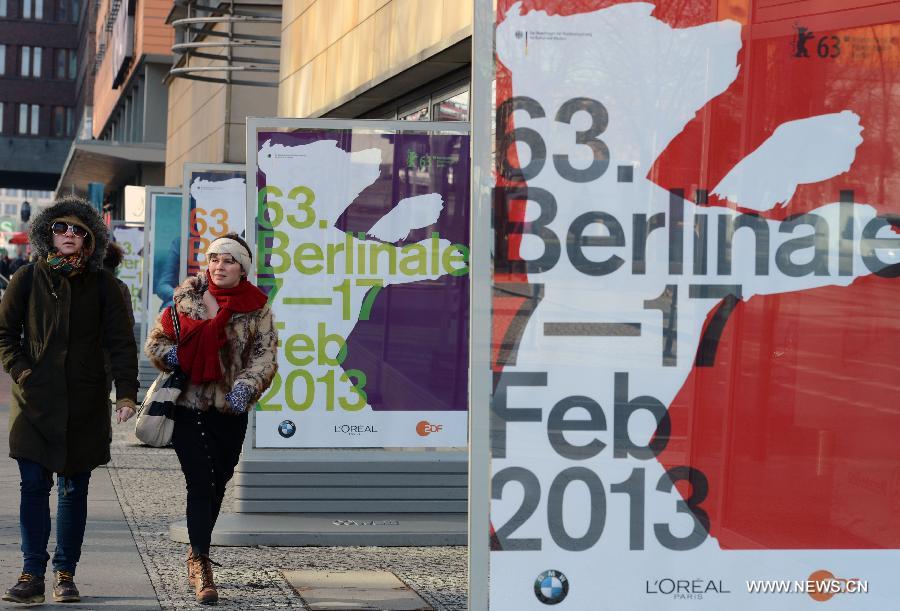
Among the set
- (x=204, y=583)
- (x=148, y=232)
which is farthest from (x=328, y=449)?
(x=148, y=232)

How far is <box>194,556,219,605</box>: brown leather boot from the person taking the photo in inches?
246

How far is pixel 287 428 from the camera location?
796cm

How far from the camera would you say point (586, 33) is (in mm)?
3648

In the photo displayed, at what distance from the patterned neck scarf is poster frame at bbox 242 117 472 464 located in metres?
1.48

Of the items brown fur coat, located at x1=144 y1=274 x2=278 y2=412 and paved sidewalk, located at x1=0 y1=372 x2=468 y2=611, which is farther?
brown fur coat, located at x1=144 y1=274 x2=278 y2=412

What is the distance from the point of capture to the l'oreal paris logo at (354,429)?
8016 mm

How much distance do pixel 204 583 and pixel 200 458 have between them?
0.55m

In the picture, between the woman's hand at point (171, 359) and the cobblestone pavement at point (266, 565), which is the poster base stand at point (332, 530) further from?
the woman's hand at point (171, 359)

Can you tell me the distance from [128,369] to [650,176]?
3444 mm

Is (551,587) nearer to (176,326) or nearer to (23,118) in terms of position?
(176,326)

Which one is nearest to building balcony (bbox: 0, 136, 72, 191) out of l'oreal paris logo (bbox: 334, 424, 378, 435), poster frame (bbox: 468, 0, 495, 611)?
l'oreal paris logo (bbox: 334, 424, 378, 435)

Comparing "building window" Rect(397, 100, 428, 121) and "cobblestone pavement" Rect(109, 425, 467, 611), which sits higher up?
"building window" Rect(397, 100, 428, 121)

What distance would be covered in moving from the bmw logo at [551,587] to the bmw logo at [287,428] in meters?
4.44

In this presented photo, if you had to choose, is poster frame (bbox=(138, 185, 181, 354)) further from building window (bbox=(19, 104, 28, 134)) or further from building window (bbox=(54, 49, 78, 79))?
building window (bbox=(54, 49, 78, 79))
